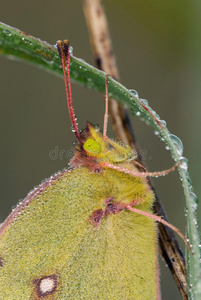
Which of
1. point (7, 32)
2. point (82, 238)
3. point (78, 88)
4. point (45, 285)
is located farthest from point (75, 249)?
point (78, 88)

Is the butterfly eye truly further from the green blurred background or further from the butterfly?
the green blurred background

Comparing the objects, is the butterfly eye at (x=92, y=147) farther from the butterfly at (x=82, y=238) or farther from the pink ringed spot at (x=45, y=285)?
the pink ringed spot at (x=45, y=285)

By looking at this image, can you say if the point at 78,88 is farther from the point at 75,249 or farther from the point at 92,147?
the point at 75,249

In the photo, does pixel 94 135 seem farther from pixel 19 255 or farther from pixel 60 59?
pixel 19 255

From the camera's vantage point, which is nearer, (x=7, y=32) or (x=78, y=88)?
(x=7, y=32)

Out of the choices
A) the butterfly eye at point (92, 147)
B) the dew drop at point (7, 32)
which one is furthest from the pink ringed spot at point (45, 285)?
the dew drop at point (7, 32)

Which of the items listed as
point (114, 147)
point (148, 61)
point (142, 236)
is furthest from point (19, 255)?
point (148, 61)

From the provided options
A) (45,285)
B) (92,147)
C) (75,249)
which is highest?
(92,147)
